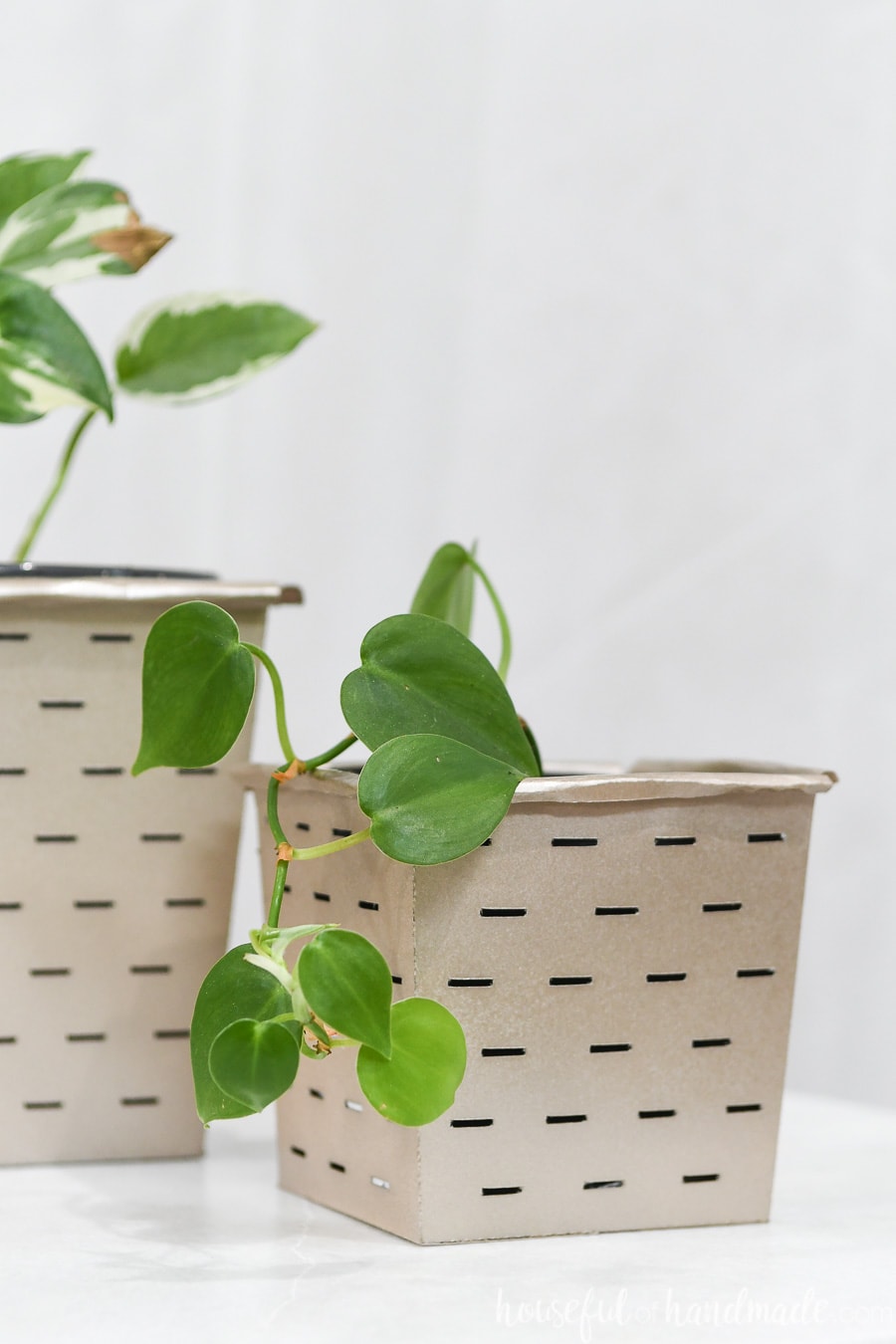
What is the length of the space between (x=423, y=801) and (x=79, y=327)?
252 mm

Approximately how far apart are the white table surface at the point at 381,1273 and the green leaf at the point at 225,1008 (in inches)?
2.2

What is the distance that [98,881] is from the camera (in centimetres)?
55

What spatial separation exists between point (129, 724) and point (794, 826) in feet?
0.89

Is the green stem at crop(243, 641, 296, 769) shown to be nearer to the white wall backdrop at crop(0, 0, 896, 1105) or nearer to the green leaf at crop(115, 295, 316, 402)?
the green leaf at crop(115, 295, 316, 402)

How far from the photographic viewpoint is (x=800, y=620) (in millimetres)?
967

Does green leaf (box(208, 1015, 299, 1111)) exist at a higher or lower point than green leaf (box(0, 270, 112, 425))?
lower

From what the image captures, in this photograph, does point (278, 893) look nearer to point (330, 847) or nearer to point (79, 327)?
point (330, 847)

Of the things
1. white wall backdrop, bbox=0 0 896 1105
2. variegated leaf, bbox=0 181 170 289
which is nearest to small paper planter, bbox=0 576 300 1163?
variegated leaf, bbox=0 181 170 289

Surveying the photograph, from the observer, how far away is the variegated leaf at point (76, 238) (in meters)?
0.56

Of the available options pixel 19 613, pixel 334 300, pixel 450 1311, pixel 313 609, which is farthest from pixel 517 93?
pixel 450 1311

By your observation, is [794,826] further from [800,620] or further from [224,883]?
[800,620]

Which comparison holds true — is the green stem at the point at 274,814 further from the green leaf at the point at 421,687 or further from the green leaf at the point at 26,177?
the green leaf at the point at 26,177

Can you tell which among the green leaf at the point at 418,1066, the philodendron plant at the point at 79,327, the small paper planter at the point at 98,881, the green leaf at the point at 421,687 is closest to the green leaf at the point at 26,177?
the philodendron plant at the point at 79,327

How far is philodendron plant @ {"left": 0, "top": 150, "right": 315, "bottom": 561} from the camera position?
517mm
